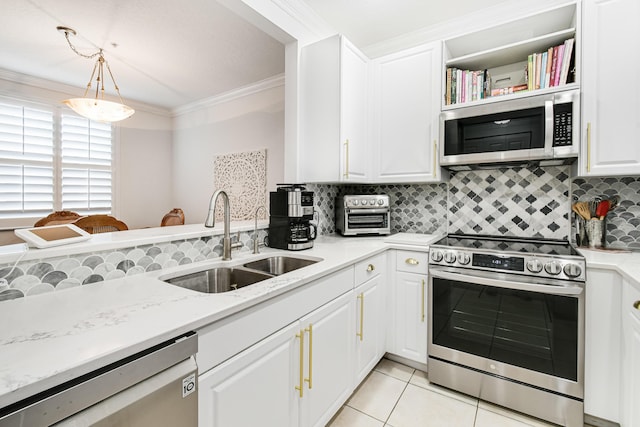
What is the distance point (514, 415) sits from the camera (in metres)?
1.71

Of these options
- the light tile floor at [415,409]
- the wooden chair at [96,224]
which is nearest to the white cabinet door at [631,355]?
the light tile floor at [415,409]

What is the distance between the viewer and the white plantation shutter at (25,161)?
3547mm

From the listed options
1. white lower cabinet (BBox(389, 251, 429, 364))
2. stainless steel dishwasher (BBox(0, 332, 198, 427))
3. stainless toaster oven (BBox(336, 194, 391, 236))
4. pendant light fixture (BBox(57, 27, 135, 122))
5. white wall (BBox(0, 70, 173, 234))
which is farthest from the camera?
white wall (BBox(0, 70, 173, 234))

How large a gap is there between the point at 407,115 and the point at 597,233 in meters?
1.46

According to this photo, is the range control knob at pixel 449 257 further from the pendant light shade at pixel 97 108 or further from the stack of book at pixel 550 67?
the pendant light shade at pixel 97 108

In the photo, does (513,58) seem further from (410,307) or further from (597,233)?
(410,307)

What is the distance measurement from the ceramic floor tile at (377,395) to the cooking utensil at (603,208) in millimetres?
1647

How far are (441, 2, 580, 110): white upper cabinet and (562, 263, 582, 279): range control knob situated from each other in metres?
1.05

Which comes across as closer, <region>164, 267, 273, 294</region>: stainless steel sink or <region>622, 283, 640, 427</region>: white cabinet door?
<region>622, 283, 640, 427</region>: white cabinet door

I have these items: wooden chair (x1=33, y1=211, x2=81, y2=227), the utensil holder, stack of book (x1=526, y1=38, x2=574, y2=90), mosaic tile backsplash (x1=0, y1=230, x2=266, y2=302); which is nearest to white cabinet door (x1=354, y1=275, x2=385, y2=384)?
mosaic tile backsplash (x1=0, y1=230, x2=266, y2=302)

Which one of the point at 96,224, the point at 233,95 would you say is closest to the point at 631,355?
the point at 96,224

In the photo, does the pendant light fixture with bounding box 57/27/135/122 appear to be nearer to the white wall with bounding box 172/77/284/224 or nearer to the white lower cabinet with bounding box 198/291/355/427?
the white wall with bounding box 172/77/284/224

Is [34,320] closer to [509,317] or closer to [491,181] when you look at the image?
[509,317]

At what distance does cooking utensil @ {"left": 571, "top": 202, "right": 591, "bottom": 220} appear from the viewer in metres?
1.93
